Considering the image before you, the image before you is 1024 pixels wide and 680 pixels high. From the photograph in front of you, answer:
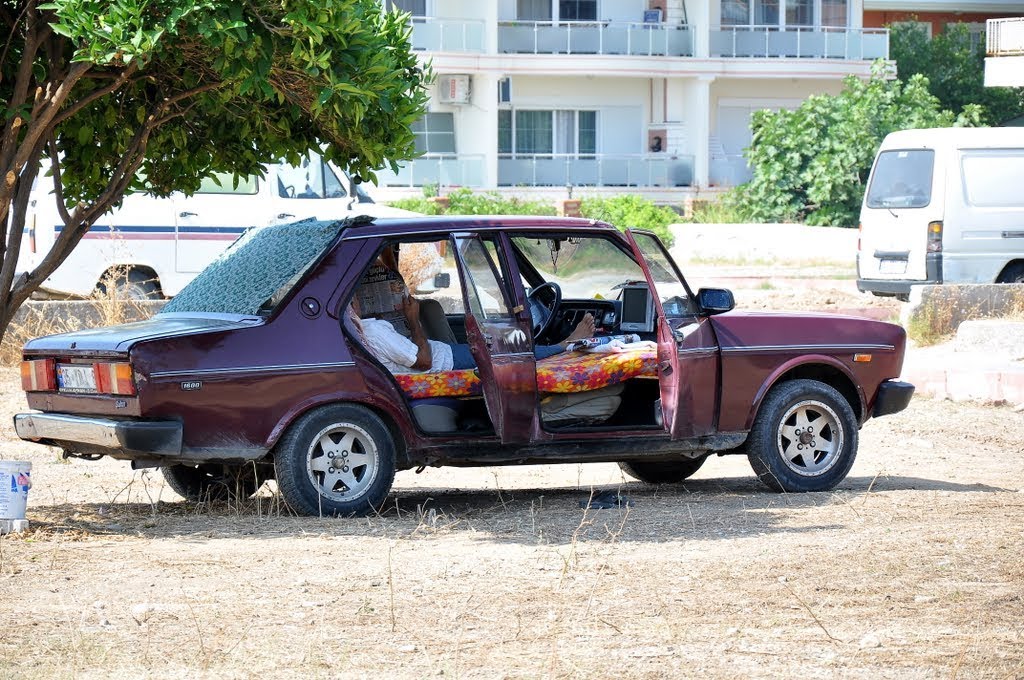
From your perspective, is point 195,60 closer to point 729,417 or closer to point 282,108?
point 282,108

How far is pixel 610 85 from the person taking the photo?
Result: 37000 mm

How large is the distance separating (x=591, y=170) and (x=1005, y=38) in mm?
10046

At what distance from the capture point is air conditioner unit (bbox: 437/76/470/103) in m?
35.1

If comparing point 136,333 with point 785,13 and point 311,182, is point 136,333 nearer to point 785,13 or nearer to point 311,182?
point 311,182

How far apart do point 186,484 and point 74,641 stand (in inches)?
132

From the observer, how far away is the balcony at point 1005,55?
31.3 m

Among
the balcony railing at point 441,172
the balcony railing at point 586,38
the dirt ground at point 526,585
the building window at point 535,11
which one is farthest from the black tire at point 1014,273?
the building window at point 535,11

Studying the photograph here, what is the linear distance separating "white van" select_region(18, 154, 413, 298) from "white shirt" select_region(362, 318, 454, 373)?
340 inches

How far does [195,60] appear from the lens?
7.89 meters

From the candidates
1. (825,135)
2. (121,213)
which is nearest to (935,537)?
(121,213)

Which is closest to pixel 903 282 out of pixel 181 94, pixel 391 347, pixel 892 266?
pixel 892 266

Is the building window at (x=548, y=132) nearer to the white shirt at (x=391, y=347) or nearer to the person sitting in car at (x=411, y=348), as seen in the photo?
the person sitting in car at (x=411, y=348)

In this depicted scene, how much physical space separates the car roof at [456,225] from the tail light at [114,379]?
1466 mm

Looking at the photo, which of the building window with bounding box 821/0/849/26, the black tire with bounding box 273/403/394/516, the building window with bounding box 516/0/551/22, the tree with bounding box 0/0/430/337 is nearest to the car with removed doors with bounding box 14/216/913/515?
the black tire with bounding box 273/403/394/516
